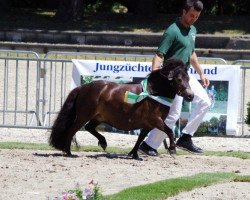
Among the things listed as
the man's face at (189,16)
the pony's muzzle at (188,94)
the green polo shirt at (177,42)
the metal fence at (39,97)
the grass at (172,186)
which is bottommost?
the metal fence at (39,97)

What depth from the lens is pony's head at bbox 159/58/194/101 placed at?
12023mm

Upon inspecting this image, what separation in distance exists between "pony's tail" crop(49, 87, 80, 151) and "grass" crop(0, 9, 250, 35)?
22.9 m

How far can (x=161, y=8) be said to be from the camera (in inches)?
1668

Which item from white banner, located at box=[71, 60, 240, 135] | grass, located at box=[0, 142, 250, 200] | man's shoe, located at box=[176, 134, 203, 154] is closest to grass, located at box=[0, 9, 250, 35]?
white banner, located at box=[71, 60, 240, 135]

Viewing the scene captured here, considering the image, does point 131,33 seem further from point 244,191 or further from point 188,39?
point 244,191

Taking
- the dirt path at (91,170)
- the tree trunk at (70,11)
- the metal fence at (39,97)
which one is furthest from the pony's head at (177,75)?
the tree trunk at (70,11)

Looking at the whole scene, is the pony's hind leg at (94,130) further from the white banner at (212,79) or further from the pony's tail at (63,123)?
the white banner at (212,79)

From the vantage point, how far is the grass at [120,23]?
35.8 m

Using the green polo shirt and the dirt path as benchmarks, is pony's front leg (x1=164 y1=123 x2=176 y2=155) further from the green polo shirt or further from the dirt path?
the green polo shirt

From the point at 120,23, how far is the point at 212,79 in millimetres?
22676

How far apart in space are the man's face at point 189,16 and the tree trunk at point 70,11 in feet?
83.4

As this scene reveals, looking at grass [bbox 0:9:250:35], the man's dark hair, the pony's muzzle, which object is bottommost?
grass [bbox 0:9:250:35]

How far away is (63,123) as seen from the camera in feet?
41.2

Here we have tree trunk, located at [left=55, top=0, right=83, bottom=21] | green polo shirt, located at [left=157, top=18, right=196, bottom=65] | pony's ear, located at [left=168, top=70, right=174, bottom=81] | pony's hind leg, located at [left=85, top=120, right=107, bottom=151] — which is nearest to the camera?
pony's ear, located at [left=168, top=70, right=174, bottom=81]
